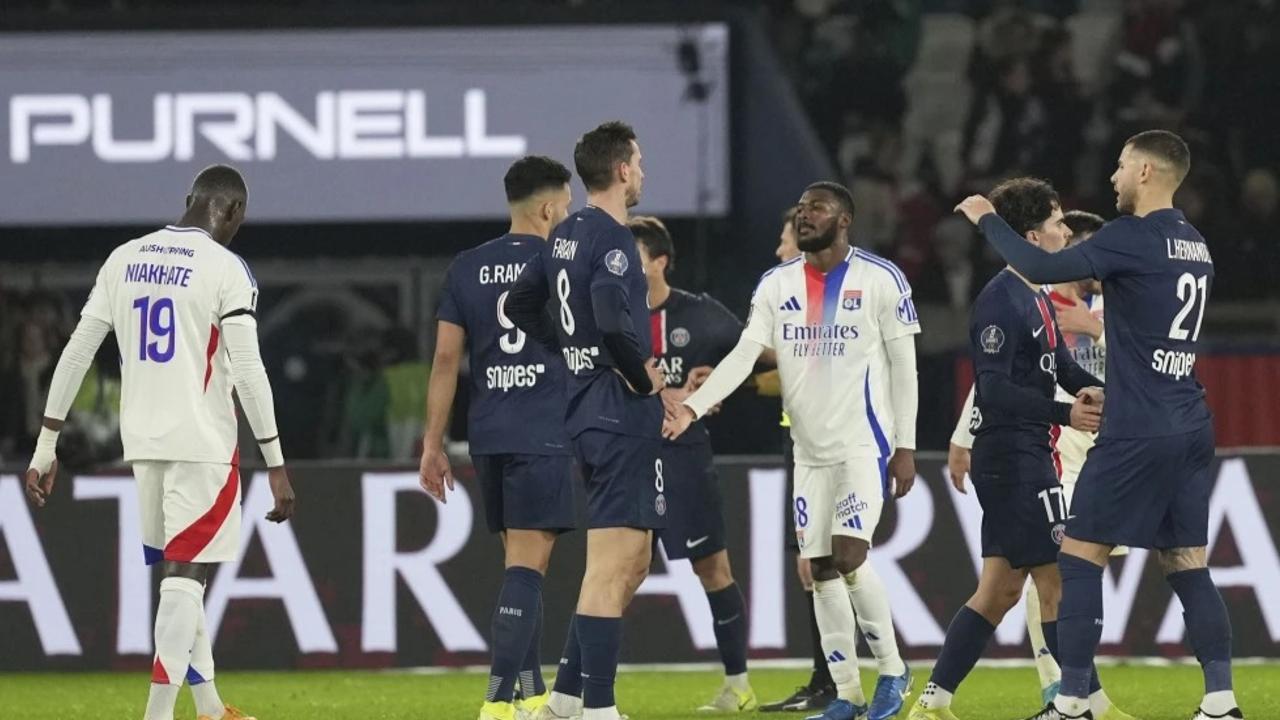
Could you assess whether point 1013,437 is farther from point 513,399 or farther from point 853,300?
point 513,399

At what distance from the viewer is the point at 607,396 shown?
24.4ft

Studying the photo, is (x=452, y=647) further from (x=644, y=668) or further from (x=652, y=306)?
(x=652, y=306)

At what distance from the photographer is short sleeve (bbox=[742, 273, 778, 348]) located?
8.05 meters

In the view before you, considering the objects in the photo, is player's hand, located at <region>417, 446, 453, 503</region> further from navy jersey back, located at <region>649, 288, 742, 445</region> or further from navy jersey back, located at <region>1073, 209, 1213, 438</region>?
navy jersey back, located at <region>1073, 209, 1213, 438</region>

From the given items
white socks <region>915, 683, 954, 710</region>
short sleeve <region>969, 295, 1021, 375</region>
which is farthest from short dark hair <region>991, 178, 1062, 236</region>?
white socks <region>915, 683, 954, 710</region>

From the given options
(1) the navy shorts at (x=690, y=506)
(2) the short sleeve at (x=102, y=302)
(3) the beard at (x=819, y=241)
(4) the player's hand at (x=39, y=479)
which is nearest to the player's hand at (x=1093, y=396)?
(3) the beard at (x=819, y=241)

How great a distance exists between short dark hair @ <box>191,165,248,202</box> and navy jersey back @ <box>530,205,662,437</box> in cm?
123

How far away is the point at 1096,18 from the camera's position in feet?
63.1

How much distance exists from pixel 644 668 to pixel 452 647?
1.05 metres

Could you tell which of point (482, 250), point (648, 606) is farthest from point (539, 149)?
point (482, 250)

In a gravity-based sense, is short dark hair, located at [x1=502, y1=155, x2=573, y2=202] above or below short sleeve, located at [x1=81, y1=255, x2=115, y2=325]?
above

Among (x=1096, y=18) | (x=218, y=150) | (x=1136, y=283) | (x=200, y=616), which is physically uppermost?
(x=1096, y=18)

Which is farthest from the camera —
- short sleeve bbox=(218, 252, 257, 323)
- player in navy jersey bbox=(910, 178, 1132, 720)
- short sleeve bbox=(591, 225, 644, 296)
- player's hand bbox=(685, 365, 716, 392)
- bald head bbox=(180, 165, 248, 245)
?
player's hand bbox=(685, 365, 716, 392)

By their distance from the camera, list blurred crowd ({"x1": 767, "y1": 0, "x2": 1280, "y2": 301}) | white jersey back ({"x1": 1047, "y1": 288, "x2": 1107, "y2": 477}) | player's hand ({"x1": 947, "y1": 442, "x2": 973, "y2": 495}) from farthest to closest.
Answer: blurred crowd ({"x1": 767, "y1": 0, "x2": 1280, "y2": 301}), white jersey back ({"x1": 1047, "y1": 288, "x2": 1107, "y2": 477}), player's hand ({"x1": 947, "y1": 442, "x2": 973, "y2": 495})
